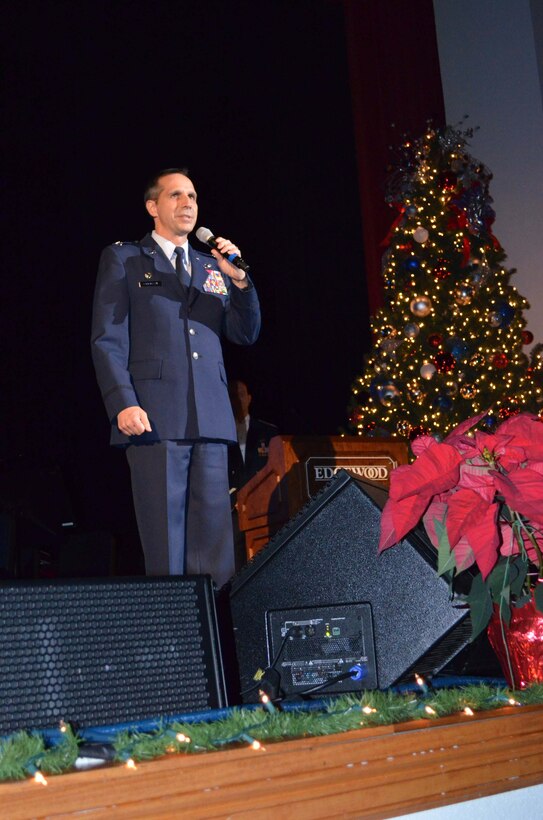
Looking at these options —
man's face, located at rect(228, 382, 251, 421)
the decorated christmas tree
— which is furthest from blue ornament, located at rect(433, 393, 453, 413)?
man's face, located at rect(228, 382, 251, 421)

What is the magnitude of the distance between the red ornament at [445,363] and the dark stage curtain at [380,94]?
1.09 metres

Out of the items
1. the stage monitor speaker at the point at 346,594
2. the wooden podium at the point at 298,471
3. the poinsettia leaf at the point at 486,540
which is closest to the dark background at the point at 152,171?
the wooden podium at the point at 298,471

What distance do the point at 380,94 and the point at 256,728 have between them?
18.0 ft

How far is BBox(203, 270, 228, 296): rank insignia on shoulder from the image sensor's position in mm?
2379

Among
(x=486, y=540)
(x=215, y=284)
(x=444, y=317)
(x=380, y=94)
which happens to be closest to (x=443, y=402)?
(x=444, y=317)

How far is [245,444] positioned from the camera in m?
4.77

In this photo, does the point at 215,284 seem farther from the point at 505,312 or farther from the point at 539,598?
the point at 505,312

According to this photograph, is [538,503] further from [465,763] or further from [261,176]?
[261,176]

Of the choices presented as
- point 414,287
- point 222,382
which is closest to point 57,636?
point 222,382

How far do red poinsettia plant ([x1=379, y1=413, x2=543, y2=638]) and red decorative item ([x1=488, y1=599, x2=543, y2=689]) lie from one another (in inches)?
0.9

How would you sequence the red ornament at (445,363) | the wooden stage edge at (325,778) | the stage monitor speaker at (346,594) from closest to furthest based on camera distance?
the wooden stage edge at (325,778) → the stage monitor speaker at (346,594) → the red ornament at (445,363)

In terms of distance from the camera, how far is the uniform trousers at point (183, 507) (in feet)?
7.13

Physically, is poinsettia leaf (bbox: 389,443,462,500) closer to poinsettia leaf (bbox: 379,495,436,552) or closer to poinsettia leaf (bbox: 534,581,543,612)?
poinsettia leaf (bbox: 379,495,436,552)

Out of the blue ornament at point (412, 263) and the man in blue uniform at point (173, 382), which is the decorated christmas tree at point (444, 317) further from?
the man in blue uniform at point (173, 382)
